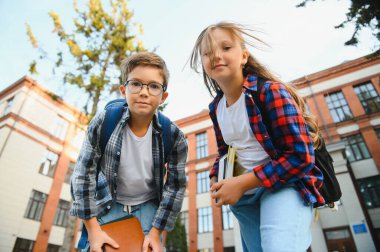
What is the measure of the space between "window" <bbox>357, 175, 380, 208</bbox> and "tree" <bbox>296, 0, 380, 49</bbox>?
36.5 feet

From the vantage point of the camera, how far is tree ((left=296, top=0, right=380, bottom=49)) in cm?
584

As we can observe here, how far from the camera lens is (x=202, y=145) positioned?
21734 millimetres

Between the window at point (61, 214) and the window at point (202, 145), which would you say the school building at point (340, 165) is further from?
the window at point (61, 214)

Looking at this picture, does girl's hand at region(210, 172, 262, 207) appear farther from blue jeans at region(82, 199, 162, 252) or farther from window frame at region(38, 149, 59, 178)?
window frame at region(38, 149, 59, 178)

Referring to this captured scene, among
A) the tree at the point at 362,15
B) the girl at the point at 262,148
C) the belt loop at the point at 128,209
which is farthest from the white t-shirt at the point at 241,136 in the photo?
the tree at the point at 362,15

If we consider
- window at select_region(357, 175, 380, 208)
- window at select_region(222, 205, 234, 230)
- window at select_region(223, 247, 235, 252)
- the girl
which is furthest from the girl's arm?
window at select_region(223, 247, 235, 252)

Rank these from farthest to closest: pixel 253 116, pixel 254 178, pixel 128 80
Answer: pixel 128 80 → pixel 253 116 → pixel 254 178

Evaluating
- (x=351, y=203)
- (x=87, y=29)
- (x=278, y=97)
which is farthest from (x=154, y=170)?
(x=351, y=203)

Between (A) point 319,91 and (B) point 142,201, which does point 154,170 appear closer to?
(B) point 142,201

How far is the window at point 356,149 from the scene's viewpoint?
587 inches

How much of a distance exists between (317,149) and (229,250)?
17339 millimetres

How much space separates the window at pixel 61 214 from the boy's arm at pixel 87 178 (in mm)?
18749

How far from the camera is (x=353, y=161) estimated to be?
1491 cm

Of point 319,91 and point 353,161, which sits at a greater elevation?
point 319,91
